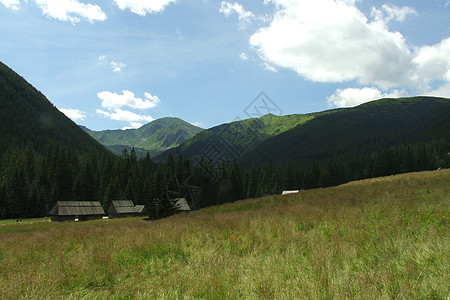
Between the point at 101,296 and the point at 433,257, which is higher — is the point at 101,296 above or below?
below

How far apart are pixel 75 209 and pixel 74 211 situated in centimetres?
75

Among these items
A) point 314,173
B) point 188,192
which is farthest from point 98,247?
point 314,173

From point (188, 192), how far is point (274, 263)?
293 ft

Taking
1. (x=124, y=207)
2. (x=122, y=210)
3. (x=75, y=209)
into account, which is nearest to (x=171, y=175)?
(x=124, y=207)

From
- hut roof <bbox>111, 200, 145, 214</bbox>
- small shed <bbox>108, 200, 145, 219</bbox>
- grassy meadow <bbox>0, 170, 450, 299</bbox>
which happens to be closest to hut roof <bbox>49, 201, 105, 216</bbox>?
small shed <bbox>108, 200, 145, 219</bbox>

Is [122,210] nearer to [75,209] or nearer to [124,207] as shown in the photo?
[124,207]

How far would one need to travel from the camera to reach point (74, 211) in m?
67.4

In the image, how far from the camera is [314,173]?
102m

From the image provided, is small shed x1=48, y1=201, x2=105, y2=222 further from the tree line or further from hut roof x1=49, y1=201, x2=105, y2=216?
the tree line

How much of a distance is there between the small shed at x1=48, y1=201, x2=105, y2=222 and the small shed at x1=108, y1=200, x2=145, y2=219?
10.9ft

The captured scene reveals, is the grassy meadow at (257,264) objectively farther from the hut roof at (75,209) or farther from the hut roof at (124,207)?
the hut roof at (124,207)

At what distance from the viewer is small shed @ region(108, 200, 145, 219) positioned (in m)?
73.9

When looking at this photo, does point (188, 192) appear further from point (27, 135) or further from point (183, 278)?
point (27, 135)

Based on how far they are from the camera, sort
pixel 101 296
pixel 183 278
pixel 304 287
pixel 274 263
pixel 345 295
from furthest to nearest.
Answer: pixel 274 263, pixel 183 278, pixel 101 296, pixel 304 287, pixel 345 295
